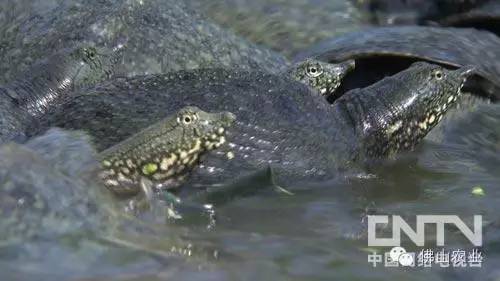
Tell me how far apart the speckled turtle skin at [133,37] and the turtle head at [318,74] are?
0.96 metres

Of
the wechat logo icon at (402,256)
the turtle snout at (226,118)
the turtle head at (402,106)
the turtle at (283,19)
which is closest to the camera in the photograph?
the wechat logo icon at (402,256)

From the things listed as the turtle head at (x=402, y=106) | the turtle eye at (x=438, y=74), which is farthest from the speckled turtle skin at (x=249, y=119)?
the turtle eye at (x=438, y=74)

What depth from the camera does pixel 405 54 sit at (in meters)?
6.64

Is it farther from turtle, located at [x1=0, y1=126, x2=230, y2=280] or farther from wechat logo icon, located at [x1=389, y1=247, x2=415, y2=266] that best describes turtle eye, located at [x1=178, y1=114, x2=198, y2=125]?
wechat logo icon, located at [x1=389, y1=247, x2=415, y2=266]

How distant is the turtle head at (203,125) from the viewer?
408 centimetres

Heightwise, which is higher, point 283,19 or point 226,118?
point 283,19

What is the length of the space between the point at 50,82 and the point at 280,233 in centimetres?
213

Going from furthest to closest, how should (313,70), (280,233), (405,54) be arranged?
(405,54), (313,70), (280,233)

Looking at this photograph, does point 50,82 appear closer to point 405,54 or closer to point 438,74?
point 438,74

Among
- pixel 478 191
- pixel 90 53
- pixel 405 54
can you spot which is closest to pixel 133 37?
pixel 90 53

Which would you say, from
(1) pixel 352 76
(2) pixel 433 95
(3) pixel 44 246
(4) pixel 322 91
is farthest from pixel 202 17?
(3) pixel 44 246

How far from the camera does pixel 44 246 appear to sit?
3334 millimetres

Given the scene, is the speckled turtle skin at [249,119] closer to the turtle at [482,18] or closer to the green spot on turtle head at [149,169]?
the green spot on turtle head at [149,169]

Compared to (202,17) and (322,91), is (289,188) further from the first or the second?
(202,17)
